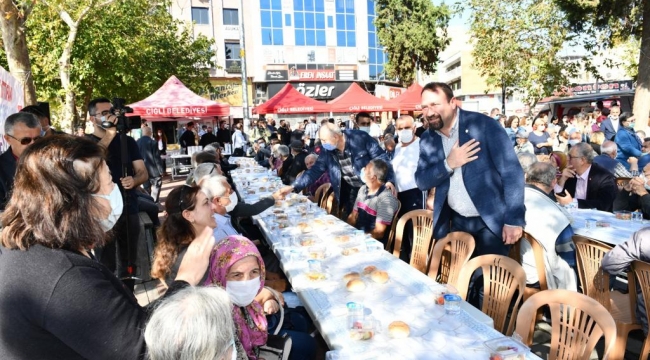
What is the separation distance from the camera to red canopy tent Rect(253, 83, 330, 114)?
12875mm

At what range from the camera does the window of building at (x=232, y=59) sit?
31.0m

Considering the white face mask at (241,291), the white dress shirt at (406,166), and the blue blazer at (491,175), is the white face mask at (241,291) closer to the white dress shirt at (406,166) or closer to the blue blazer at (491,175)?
the blue blazer at (491,175)

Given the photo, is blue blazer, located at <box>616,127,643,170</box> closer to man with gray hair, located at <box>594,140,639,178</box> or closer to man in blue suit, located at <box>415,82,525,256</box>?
man with gray hair, located at <box>594,140,639,178</box>

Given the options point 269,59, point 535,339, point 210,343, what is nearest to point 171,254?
point 210,343

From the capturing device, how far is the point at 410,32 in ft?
91.6

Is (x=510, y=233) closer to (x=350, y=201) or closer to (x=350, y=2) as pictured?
(x=350, y=201)

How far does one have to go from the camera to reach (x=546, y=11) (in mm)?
12727

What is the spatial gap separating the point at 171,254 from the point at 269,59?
1197 inches

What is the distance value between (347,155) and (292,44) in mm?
28231

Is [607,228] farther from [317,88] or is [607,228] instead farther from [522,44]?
[317,88]

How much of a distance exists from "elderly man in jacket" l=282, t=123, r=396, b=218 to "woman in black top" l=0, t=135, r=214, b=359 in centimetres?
422

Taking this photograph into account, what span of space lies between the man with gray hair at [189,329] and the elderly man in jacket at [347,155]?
4140 mm

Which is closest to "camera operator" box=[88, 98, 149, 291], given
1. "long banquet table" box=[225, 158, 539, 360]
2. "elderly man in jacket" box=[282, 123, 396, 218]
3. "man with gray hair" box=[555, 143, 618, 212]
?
"long banquet table" box=[225, 158, 539, 360]

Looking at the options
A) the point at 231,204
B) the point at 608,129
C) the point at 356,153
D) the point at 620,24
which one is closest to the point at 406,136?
the point at 356,153
